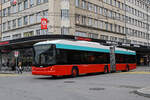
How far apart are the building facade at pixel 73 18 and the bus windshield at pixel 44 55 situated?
18.1m

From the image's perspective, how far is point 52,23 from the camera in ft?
120

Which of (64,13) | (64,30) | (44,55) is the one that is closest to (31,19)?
(64,13)

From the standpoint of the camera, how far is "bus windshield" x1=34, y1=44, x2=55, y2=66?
17844 mm

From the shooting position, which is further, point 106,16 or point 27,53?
point 106,16

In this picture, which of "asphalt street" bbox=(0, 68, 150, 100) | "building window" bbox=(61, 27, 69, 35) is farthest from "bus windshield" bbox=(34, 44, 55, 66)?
"building window" bbox=(61, 27, 69, 35)

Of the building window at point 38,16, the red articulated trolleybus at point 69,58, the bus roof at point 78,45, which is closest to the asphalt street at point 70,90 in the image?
the red articulated trolleybus at point 69,58

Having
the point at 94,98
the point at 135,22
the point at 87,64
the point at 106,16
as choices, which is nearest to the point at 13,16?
the point at 106,16

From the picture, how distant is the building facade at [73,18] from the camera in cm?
3725

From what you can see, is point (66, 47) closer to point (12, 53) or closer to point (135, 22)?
point (12, 53)

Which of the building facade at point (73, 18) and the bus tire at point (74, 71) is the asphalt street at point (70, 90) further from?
the building facade at point (73, 18)

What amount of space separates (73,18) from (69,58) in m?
20.1

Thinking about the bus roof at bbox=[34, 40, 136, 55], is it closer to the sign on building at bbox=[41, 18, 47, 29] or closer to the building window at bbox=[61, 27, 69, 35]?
the building window at bbox=[61, 27, 69, 35]

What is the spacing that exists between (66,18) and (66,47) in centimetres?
1903

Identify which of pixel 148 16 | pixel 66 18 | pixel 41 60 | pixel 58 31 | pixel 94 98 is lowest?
pixel 94 98
